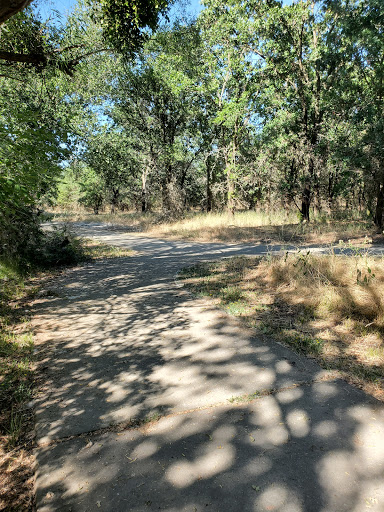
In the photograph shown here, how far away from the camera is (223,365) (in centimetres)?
330

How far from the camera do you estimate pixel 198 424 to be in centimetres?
244

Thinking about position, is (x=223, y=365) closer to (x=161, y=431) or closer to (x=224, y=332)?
(x=224, y=332)

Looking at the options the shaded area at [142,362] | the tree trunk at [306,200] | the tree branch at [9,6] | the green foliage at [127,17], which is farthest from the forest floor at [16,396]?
the tree trunk at [306,200]

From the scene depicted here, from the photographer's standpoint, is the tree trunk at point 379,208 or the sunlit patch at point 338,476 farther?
the tree trunk at point 379,208

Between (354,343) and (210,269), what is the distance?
450 cm

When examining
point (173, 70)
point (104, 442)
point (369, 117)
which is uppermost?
point (173, 70)

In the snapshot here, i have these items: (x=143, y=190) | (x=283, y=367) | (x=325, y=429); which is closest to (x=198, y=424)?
(x=325, y=429)

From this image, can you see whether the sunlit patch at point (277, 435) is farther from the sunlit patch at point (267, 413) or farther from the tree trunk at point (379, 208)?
the tree trunk at point (379, 208)

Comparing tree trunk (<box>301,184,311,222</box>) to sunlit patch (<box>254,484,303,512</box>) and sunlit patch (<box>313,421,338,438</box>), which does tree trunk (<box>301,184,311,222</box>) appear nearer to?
sunlit patch (<box>313,421,338,438</box>)

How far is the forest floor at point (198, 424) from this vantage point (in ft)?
6.05

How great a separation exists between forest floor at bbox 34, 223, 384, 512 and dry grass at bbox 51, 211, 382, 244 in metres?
7.94

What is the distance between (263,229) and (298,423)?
531 inches

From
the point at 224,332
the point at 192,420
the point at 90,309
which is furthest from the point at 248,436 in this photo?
the point at 90,309

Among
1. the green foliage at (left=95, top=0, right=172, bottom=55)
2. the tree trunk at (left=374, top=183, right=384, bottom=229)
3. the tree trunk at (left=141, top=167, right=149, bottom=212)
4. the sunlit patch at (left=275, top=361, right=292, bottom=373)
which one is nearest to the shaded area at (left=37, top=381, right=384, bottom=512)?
the sunlit patch at (left=275, top=361, right=292, bottom=373)
